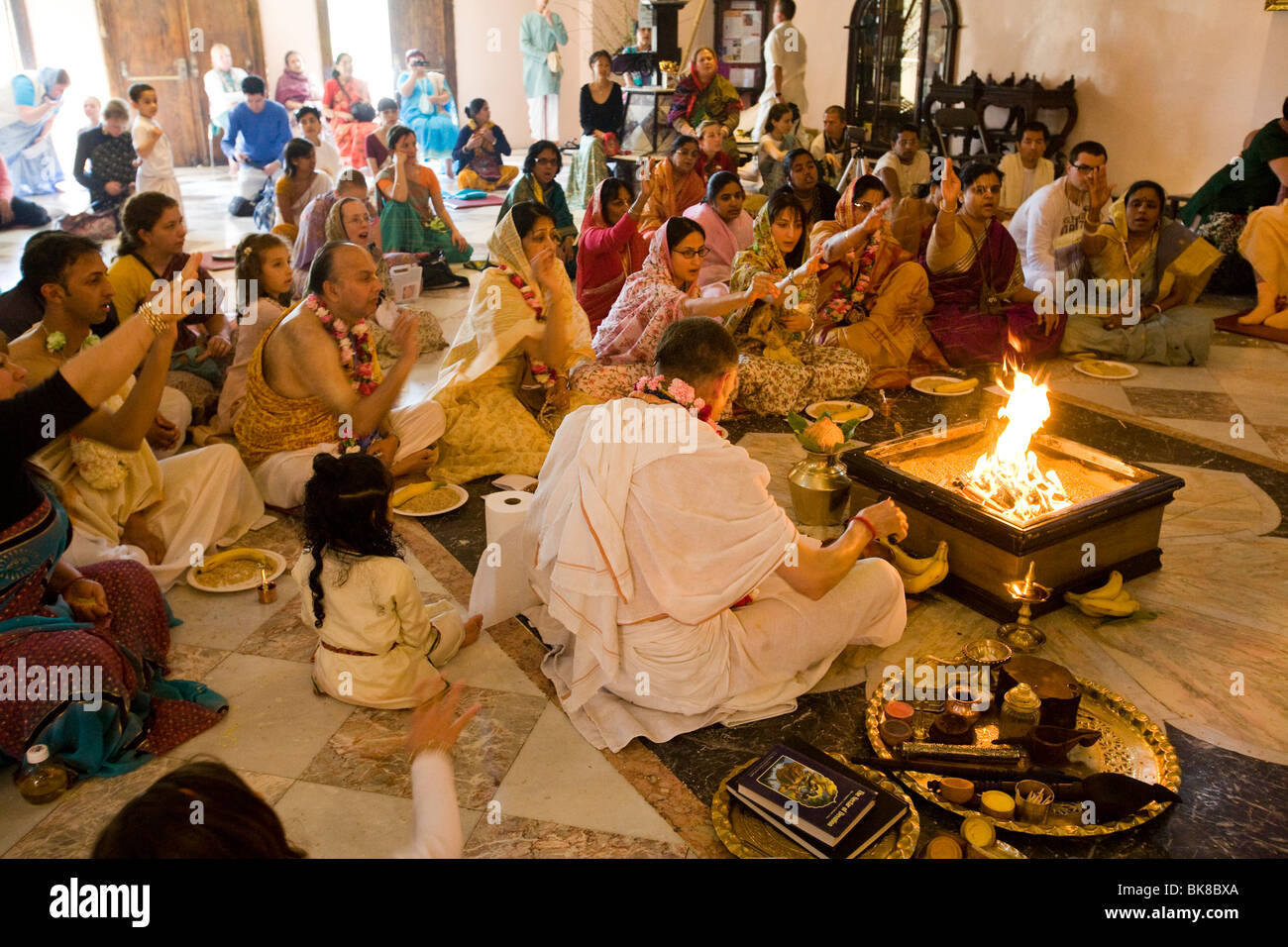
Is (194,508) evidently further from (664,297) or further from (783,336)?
(783,336)

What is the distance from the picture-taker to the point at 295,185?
7449 mm

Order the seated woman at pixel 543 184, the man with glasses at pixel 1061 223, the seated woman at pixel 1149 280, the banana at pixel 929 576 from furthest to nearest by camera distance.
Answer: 1. the seated woman at pixel 543 184
2. the man with glasses at pixel 1061 223
3. the seated woman at pixel 1149 280
4. the banana at pixel 929 576

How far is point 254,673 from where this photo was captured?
3340mm

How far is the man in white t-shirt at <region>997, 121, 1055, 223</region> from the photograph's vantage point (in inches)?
351

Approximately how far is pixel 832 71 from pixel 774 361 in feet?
29.0

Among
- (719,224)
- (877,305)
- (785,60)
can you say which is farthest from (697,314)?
(785,60)

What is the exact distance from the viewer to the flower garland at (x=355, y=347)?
418 centimetres

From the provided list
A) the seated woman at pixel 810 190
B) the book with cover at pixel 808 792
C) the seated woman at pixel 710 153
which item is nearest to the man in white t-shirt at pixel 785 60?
the seated woman at pixel 710 153

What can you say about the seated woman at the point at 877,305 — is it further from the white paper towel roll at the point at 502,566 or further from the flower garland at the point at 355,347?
the white paper towel roll at the point at 502,566

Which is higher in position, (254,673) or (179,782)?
(179,782)

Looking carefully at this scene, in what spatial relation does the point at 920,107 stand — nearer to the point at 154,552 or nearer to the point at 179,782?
the point at 154,552

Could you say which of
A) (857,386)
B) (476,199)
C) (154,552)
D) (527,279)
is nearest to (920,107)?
(476,199)

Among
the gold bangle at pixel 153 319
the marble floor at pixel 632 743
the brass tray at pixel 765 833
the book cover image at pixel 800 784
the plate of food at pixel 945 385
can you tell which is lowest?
the marble floor at pixel 632 743

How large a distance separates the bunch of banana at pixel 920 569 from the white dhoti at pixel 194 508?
2516 millimetres
